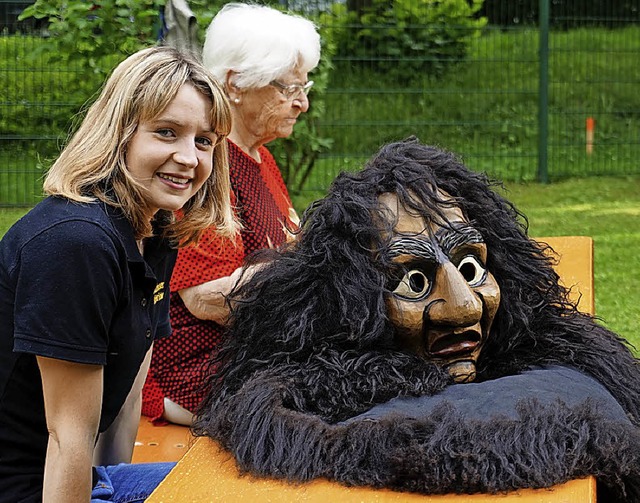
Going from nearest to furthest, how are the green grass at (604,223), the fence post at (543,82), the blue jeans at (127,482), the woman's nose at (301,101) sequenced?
the blue jeans at (127,482) → the woman's nose at (301,101) → the green grass at (604,223) → the fence post at (543,82)

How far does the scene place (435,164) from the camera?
2.49 metres

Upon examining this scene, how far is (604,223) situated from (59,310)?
7.57 meters

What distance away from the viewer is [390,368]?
2.24 m

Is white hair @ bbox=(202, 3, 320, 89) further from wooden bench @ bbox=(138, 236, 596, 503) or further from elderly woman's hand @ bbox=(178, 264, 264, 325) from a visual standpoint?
wooden bench @ bbox=(138, 236, 596, 503)

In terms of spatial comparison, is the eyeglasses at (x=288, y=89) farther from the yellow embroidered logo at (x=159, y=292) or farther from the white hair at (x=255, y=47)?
the yellow embroidered logo at (x=159, y=292)

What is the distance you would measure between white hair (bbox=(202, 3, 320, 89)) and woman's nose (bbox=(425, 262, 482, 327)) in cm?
146

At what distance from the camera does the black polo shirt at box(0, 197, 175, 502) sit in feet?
6.91

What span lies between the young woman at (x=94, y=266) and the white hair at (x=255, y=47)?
3.38 feet


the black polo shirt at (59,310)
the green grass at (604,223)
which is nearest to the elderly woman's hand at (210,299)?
the black polo shirt at (59,310)

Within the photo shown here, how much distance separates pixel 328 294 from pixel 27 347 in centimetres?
65

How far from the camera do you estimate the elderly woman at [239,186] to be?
3.17 m

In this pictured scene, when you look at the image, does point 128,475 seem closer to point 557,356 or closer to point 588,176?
point 557,356

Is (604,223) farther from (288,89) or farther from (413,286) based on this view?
(413,286)

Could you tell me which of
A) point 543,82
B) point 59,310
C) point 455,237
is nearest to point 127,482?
point 59,310
